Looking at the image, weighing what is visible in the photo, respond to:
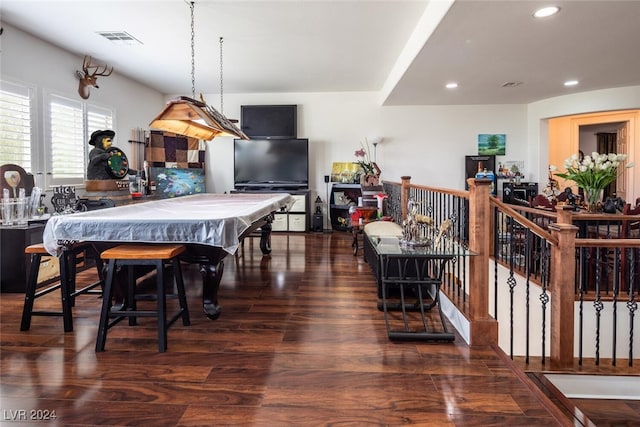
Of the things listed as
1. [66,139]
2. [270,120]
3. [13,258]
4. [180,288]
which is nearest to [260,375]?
[180,288]

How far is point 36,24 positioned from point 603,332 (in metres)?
6.97

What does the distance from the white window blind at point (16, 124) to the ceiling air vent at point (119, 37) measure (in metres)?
1.09

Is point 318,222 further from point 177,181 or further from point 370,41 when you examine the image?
point 370,41

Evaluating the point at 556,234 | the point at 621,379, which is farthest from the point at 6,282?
the point at 621,379

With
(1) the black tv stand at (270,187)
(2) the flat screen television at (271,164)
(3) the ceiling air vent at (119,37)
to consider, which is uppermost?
(3) the ceiling air vent at (119,37)

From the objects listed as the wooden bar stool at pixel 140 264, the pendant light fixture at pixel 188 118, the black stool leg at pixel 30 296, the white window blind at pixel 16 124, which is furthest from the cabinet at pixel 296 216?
the wooden bar stool at pixel 140 264

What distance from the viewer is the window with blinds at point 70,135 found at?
4793 millimetres

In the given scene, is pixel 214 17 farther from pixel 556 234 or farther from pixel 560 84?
pixel 560 84

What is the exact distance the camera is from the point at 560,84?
5891 millimetres

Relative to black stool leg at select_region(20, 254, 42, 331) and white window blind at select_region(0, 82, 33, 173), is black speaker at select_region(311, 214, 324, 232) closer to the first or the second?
white window blind at select_region(0, 82, 33, 173)

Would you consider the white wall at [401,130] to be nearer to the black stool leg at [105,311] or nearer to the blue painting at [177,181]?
the blue painting at [177,181]

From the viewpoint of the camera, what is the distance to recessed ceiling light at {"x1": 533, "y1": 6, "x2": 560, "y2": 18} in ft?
10.5

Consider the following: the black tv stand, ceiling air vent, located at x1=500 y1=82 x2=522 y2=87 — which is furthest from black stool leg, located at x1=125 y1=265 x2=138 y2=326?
ceiling air vent, located at x1=500 y1=82 x2=522 y2=87

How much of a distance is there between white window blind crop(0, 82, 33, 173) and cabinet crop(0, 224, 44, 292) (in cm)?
102
